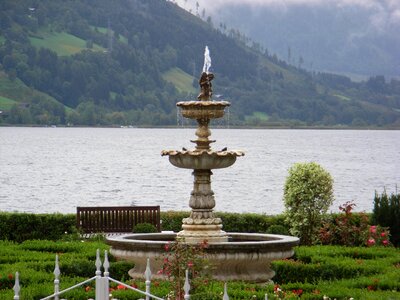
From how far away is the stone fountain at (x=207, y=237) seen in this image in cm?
1964

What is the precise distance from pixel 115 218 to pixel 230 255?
10.8 meters

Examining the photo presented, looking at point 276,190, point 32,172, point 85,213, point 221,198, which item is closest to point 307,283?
point 85,213

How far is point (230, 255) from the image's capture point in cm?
1952

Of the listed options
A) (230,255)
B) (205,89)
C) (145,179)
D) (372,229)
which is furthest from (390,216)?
(145,179)

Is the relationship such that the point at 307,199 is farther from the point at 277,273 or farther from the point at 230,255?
the point at 230,255

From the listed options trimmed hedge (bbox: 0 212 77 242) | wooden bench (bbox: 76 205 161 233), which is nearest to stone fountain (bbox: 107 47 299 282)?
wooden bench (bbox: 76 205 161 233)

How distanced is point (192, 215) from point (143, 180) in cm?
8438

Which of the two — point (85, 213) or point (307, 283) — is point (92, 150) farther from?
point (307, 283)

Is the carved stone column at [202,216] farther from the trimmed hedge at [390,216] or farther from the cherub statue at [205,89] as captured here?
the trimmed hedge at [390,216]

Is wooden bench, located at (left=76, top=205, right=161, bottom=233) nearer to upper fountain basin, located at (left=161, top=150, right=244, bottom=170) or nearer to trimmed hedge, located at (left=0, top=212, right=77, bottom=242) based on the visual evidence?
trimmed hedge, located at (left=0, top=212, right=77, bottom=242)

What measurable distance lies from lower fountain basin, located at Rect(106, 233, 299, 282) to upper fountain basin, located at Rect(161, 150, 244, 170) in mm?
2106

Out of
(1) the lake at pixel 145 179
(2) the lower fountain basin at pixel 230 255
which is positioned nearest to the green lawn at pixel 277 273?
(2) the lower fountain basin at pixel 230 255

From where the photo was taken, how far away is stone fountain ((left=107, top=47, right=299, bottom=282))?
773 inches

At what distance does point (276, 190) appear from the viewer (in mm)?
89500
